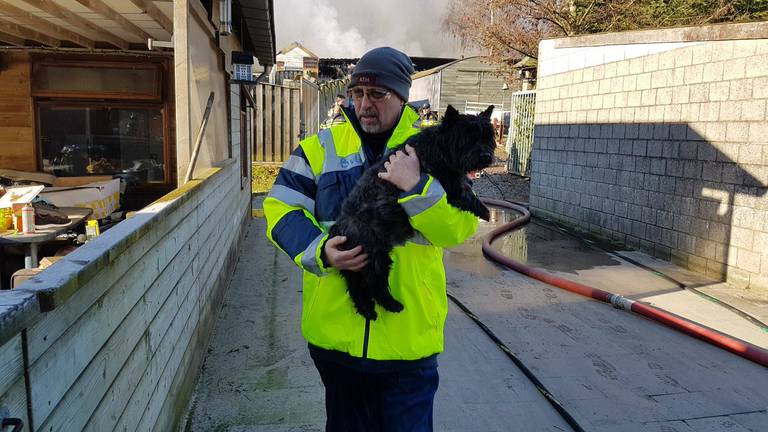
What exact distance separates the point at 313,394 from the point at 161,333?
1.26 metres

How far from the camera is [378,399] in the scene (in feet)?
7.20

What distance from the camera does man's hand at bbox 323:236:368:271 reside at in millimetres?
2018

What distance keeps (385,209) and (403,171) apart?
167 millimetres

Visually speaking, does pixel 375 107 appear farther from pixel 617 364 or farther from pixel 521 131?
pixel 521 131

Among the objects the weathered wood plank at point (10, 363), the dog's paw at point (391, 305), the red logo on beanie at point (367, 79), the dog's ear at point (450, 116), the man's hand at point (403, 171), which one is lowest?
the dog's paw at point (391, 305)

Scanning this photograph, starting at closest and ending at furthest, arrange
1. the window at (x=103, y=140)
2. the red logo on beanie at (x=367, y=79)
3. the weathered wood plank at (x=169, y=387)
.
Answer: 1. the red logo on beanie at (x=367, y=79)
2. the weathered wood plank at (x=169, y=387)
3. the window at (x=103, y=140)

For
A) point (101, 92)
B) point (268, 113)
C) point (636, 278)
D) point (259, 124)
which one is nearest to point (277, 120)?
point (268, 113)

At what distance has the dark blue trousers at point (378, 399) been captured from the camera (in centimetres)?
211

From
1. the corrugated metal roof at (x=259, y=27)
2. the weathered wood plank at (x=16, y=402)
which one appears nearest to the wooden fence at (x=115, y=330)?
the weathered wood plank at (x=16, y=402)

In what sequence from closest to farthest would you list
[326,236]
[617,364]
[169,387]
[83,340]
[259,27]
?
[83,340] → [326,236] → [169,387] → [617,364] → [259,27]

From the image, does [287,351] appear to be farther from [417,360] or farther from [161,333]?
[417,360]

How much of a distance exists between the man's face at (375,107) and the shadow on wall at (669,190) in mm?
5466

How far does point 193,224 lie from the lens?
3.94 metres

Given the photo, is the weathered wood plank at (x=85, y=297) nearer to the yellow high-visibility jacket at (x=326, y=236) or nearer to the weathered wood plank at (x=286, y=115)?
the yellow high-visibility jacket at (x=326, y=236)
